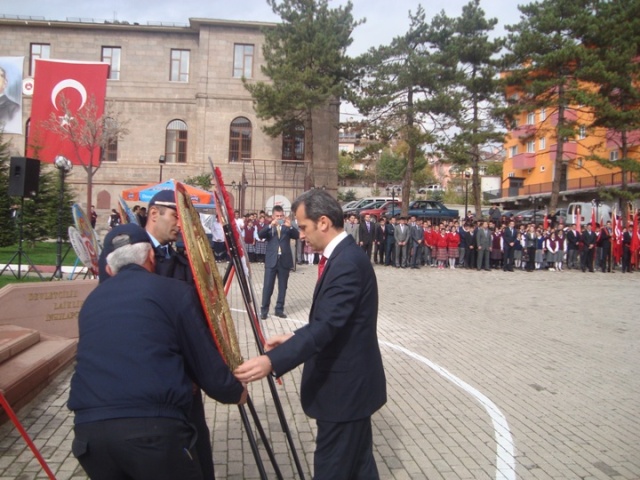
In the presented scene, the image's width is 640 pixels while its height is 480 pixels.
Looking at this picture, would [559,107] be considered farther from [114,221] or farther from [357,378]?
[357,378]

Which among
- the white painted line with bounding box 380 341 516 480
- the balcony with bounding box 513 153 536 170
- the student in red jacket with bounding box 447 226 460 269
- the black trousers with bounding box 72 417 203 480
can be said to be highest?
the balcony with bounding box 513 153 536 170

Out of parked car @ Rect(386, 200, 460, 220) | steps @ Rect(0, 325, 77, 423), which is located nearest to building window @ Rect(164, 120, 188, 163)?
parked car @ Rect(386, 200, 460, 220)

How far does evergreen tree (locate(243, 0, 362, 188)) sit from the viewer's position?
1325 inches

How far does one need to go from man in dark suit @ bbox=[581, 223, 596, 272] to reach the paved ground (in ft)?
38.7

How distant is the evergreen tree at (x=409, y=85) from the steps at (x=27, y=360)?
1055 inches

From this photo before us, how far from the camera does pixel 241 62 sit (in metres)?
40.1

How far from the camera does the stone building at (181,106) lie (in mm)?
39719

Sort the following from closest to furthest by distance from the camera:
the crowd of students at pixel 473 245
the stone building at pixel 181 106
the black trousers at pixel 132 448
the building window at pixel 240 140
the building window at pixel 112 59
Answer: the black trousers at pixel 132 448
the crowd of students at pixel 473 245
the stone building at pixel 181 106
the building window at pixel 240 140
the building window at pixel 112 59

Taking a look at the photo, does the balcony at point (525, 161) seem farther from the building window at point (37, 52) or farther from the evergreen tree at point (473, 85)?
the building window at point (37, 52)

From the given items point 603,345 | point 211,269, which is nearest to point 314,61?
point 603,345

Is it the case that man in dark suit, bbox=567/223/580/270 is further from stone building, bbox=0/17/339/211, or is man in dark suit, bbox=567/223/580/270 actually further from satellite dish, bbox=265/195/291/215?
stone building, bbox=0/17/339/211

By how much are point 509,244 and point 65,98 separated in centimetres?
2446

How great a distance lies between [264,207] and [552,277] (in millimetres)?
22249

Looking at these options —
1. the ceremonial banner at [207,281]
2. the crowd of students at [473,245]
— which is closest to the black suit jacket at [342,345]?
the ceremonial banner at [207,281]
